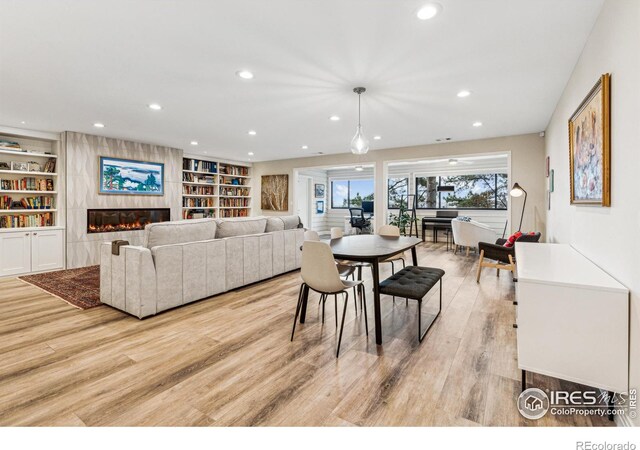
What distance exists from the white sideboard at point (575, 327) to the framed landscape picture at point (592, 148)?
615mm

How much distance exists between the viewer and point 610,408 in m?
1.69

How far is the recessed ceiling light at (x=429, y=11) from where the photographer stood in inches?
81.3

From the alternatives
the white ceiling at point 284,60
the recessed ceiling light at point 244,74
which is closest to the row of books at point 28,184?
the white ceiling at point 284,60

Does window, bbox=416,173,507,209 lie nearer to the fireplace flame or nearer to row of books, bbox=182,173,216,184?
row of books, bbox=182,173,216,184

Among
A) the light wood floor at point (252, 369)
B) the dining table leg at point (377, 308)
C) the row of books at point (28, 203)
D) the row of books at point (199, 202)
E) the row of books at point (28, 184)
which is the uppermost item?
the row of books at point (28, 184)

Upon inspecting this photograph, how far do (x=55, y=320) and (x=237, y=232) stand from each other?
6.59 ft

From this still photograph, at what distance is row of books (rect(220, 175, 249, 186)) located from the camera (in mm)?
9032

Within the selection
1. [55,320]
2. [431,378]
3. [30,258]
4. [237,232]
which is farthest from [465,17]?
[30,258]

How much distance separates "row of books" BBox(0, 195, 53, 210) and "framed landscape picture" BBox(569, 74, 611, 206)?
7.52 m

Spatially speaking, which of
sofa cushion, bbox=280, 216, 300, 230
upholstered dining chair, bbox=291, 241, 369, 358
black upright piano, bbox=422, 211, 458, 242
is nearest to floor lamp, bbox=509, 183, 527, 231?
black upright piano, bbox=422, 211, 458, 242

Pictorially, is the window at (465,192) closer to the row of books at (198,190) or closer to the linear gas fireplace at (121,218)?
the row of books at (198,190)

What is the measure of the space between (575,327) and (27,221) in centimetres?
728

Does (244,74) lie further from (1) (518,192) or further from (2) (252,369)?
(1) (518,192)

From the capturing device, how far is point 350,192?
465 inches
